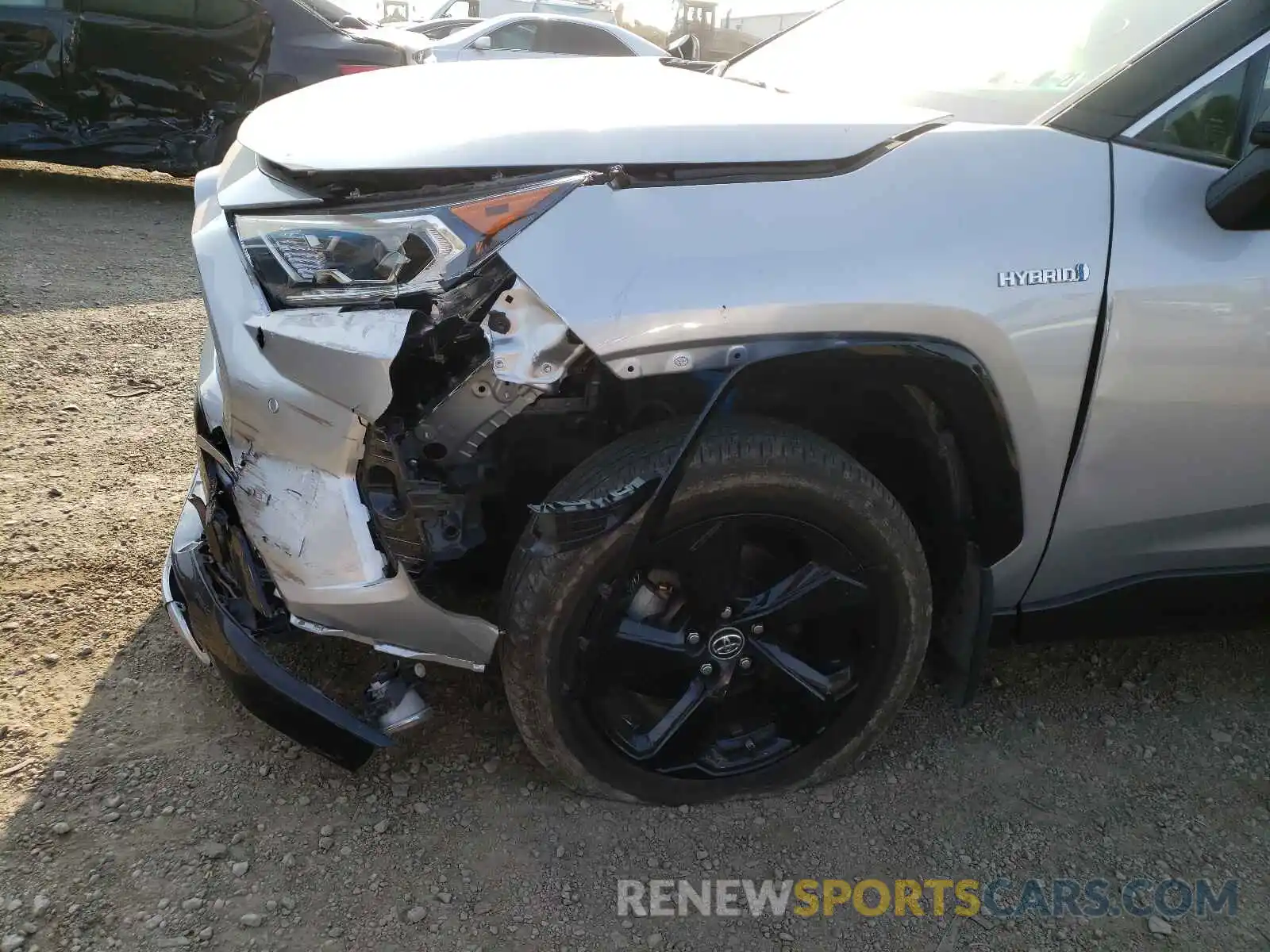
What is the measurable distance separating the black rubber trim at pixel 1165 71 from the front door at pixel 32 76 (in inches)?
236

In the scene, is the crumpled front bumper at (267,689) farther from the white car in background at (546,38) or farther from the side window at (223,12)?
the white car in background at (546,38)

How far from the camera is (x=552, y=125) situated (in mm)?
1742

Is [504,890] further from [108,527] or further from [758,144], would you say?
[108,527]

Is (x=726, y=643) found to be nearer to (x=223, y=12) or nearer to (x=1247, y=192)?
(x=1247, y=192)

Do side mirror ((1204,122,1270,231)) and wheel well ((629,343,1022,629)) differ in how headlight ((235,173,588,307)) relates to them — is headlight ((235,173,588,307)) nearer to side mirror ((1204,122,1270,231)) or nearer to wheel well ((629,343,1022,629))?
wheel well ((629,343,1022,629))

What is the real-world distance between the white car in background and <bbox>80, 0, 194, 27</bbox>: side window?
463cm

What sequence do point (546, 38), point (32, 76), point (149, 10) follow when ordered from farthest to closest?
1. point (546, 38)
2. point (149, 10)
3. point (32, 76)

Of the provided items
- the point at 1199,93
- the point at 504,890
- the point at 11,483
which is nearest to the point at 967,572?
the point at 1199,93

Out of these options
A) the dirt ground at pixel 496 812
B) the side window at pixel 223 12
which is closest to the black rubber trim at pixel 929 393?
the dirt ground at pixel 496 812

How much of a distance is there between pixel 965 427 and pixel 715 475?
50 centimetres

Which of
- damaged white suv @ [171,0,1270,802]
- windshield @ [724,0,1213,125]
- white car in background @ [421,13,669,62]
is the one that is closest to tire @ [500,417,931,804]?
damaged white suv @ [171,0,1270,802]

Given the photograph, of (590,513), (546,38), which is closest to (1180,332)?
(590,513)

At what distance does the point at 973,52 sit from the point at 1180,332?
3.18 feet

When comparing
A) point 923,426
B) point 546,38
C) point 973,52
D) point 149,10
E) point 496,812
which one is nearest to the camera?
point 923,426
